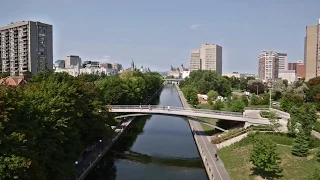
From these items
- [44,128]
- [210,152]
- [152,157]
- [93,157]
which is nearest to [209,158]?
[210,152]

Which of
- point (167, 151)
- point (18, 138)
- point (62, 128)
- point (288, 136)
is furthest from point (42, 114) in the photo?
point (288, 136)

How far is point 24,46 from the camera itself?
10919cm

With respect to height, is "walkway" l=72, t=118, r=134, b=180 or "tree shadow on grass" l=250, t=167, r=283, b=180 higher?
"tree shadow on grass" l=250, t=167, r=283, b=180

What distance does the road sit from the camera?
29.2 m

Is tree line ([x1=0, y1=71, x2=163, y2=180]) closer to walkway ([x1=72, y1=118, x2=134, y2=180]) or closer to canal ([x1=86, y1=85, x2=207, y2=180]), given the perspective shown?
walkway ([x1=72, y1=118, x2=134, y2=180])

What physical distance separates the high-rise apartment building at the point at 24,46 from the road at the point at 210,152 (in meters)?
73.2

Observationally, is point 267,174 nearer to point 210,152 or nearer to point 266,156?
point 266,156

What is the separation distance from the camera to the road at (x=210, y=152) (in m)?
29.2

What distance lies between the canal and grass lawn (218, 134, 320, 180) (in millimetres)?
3093

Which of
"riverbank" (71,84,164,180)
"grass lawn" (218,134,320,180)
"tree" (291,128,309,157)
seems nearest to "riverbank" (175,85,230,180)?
"grass lawn" (218,134,320,180)

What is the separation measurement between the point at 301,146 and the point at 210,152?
9.72m

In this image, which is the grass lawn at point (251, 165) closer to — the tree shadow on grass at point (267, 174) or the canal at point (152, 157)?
the tree shadow on grass at point (267, 174)

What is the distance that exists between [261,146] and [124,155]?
63.2 feet

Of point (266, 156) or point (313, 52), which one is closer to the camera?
point (266, 156)
